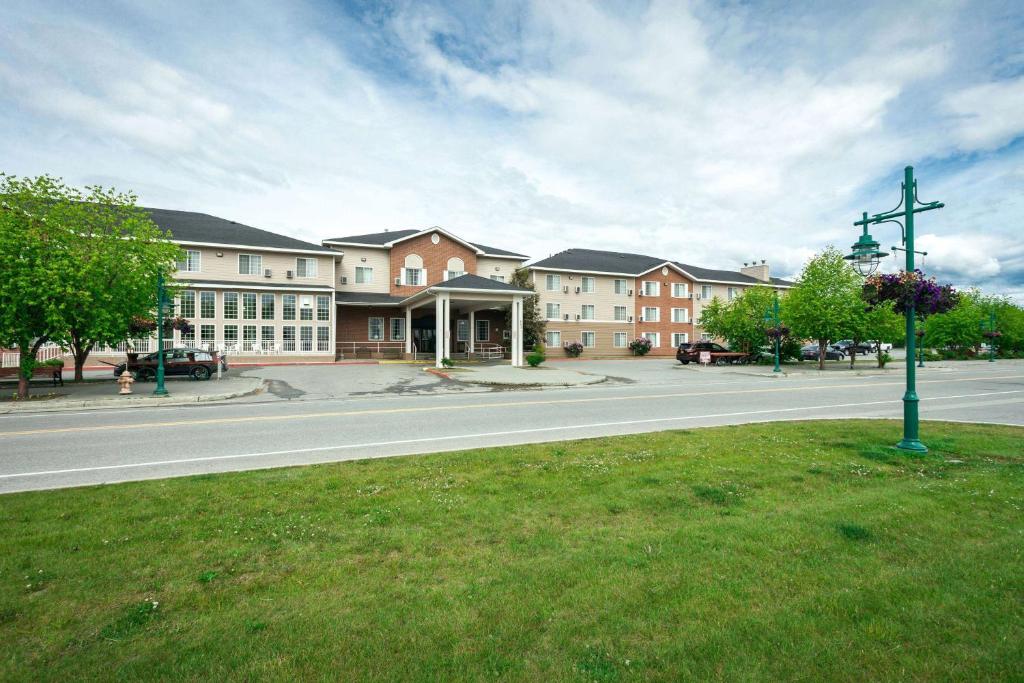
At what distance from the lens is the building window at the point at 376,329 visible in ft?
132

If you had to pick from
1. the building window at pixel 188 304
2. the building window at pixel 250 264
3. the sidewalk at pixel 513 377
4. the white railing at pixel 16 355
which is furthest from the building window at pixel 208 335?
the sidewalk at pixel 513 377

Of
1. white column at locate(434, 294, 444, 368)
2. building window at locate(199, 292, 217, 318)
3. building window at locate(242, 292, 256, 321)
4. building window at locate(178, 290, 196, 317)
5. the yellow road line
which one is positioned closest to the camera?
the yellow road line

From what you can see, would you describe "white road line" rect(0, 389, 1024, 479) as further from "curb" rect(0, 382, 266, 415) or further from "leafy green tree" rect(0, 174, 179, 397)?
"leafy green tree" rect(0, 174, 179, 397)

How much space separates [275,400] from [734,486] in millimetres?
15034

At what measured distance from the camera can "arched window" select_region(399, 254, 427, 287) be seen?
136 feet

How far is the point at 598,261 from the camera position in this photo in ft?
171

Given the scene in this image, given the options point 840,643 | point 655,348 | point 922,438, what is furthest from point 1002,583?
point 655,348

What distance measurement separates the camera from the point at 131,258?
20.0 metres

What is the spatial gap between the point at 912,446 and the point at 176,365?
2701cm

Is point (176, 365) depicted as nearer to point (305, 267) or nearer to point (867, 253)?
point (305, 267)

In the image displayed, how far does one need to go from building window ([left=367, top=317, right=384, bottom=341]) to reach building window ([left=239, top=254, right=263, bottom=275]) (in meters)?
8.59

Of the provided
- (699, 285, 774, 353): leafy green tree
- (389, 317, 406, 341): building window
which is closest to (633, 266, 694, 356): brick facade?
(699, 285, 774, 353): leafy green tree

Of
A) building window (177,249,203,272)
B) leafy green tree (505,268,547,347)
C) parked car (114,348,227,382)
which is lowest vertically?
parked car (114,348,227,382)

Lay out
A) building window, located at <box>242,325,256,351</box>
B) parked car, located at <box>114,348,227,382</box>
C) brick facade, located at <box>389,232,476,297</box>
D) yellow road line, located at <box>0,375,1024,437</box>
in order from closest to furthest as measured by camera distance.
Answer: yellow road line, located at <box>0,375,1024,437</box> < parked car, located at <box>114,348,227,382</box> < building window, located at <box>242,325,256,351</box> < brick facade, located at <box>389,232,476,297</box>
